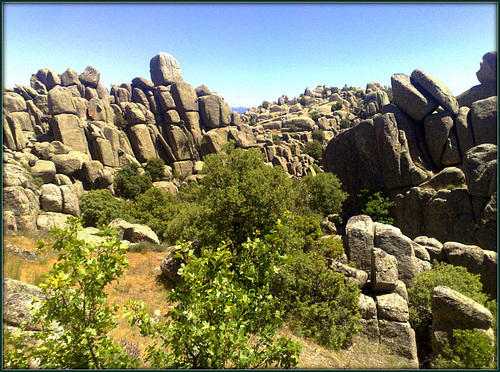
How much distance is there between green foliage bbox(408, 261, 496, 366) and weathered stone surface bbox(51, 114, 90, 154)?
186 ft

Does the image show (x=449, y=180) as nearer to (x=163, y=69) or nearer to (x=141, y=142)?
(x=141, y=142)

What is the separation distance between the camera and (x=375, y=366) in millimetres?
9875

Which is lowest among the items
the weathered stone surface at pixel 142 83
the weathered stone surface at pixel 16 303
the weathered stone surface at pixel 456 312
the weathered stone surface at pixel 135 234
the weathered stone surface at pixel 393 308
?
the weathered stone surface at pixel 393 308

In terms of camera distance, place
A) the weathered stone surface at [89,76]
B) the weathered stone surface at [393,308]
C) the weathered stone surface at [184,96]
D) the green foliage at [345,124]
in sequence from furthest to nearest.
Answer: the green foliage at [345,124]
the weathered stone surface at [89,76]
the weathered stone surface at [184,96]
the weathered stone surface at [393,308]

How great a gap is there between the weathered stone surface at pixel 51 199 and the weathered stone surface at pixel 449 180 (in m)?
47.5

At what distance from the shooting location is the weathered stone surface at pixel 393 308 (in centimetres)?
1159

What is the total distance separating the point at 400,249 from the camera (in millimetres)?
16453

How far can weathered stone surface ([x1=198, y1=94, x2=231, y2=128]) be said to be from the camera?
66.1 metres

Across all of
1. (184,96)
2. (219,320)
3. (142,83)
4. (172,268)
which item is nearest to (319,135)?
(184,96)

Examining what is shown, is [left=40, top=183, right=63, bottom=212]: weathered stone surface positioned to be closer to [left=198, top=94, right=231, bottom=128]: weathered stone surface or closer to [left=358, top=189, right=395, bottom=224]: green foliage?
[left=358, top=189, right=395, bottom=224]: green foliage

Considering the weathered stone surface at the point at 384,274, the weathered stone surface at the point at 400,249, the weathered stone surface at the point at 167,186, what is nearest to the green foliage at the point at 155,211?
the weathered stone surface at the point at 167,186

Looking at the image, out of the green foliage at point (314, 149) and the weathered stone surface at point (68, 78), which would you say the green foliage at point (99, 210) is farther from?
the green foliage at point (314, 149)

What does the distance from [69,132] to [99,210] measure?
25.5 metres

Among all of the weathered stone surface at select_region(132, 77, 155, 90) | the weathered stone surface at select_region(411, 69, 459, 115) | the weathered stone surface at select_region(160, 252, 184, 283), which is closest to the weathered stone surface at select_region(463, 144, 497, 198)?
the weathered stone surface at select_region(411, 69, 459, 115)
